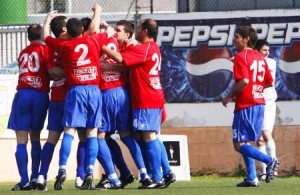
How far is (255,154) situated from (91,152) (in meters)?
1.97

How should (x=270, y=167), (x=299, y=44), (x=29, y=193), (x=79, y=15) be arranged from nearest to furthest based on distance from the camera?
(x=29, y=193)
(x=270, y=167)
(x=299, y=44)
(x=79, y=15)

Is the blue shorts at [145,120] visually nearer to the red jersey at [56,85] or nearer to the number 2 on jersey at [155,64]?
the number 2 on jersey at [155,64]

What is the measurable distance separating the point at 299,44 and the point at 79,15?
518 cm

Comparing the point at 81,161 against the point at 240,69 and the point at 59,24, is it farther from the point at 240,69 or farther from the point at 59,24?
the point at 240,69

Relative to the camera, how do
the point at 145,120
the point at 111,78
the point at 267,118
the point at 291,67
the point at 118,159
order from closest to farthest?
the point at 145,120, the point at 111,78, the point at 118,159, the point at 267,118, the point at 291,67

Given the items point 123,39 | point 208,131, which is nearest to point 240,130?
point 123,39

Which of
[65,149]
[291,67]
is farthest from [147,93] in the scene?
[291,67]

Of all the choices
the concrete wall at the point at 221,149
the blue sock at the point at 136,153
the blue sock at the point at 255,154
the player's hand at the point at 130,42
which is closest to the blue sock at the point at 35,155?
the blue sock at the point at 136,153

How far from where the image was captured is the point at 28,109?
48.2ft

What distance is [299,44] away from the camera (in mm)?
19625

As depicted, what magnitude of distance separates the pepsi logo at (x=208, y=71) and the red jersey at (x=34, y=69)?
18.2 feet

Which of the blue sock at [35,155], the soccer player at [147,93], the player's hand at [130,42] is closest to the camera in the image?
the soccer player at [147,93]

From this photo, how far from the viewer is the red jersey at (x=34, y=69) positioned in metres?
14.7

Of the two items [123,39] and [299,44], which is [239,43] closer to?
[123,39]
